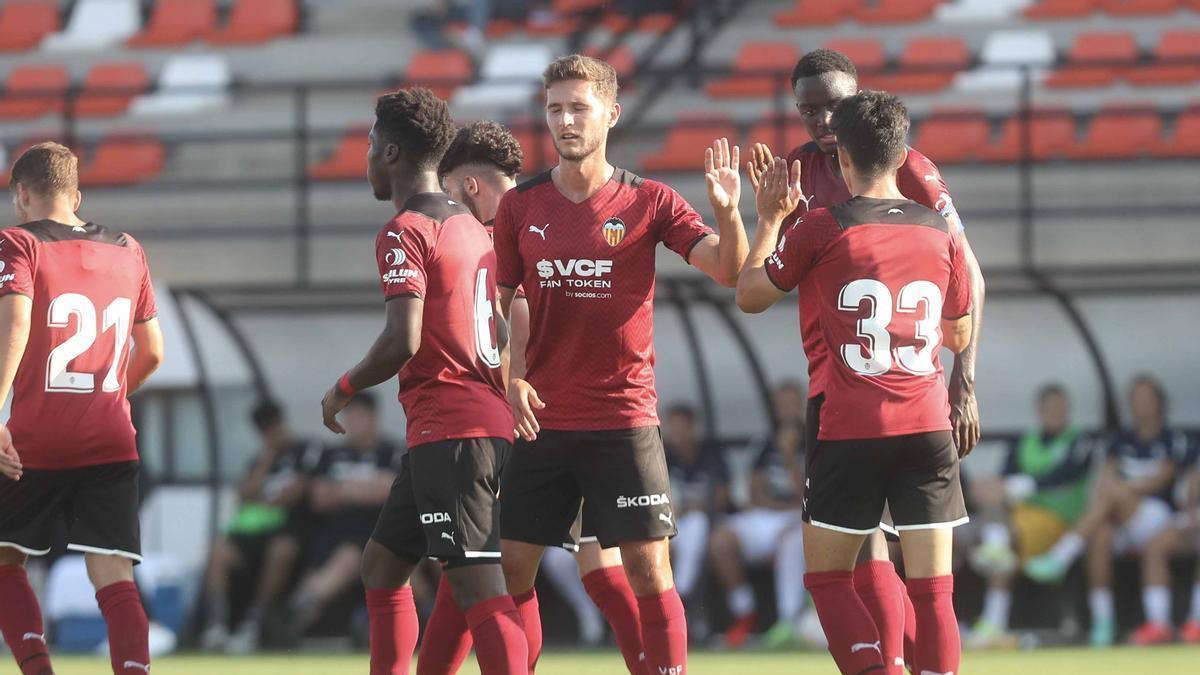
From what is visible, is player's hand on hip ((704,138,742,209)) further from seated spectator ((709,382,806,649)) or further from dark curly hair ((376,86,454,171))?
seated spectator ((709,382,806,649))

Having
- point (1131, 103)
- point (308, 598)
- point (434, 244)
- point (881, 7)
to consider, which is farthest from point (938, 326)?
point (881, 7)

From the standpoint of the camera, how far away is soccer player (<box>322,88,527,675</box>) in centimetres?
546

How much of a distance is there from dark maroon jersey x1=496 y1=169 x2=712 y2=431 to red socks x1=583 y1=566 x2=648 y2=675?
2.11 ft

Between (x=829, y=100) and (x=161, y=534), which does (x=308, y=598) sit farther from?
(x=829, y=100)

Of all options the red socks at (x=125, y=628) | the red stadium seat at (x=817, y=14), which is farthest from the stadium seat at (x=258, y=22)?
the red socks at (x=125, y=628)

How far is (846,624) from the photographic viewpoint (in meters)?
5.50

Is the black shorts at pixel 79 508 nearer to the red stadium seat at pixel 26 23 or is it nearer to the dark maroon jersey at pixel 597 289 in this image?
the dark maroon jersey at pixel 597 289

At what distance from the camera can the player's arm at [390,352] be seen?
17.6 feet

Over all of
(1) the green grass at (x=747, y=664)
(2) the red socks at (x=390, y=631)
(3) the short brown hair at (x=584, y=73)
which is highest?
(3) the short brown hair at (x=584, y=73)

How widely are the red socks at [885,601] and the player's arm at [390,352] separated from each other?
5.77ft

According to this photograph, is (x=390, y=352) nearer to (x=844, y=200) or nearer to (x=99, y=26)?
(x=844, y=200)

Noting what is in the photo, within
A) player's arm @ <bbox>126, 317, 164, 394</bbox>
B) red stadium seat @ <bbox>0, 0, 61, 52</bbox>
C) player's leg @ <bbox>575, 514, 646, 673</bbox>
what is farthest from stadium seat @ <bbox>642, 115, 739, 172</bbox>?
player's leg @ <bbox>575, 514, 646, 673</bbox>

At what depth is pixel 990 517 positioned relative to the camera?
1177cm

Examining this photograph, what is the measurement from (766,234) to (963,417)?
36.0 inches
